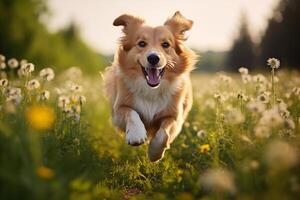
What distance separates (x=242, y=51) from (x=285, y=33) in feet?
65.5

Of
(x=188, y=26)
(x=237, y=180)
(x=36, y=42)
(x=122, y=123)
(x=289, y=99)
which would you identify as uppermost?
(x=36, y=42)

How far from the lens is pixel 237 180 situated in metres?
3.50

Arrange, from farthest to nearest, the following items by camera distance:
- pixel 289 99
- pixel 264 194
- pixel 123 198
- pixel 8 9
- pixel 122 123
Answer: pixel 8 9, pixel 289 99, pixel 122 123, pixel 123 198, pixel 264 194

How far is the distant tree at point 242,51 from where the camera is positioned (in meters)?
54.0

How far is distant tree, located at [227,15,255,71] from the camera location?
5397 cm

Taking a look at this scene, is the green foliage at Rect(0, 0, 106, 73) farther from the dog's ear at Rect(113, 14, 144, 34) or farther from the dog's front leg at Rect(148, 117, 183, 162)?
the dog's front leg at Rect(148, 117, 183, 162)

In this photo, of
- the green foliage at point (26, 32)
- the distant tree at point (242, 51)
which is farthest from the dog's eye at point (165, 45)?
the distant tree at point (242, 51)

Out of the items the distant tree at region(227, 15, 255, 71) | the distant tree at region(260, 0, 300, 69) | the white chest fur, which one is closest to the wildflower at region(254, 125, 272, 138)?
the white chest fur

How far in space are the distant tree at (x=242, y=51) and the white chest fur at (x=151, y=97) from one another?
153ft

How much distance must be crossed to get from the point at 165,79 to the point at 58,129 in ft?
5.77

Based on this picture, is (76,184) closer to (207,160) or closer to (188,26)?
(207,160)

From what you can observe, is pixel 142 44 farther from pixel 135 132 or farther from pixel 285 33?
pixel 285 33

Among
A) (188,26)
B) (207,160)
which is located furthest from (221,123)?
(188,26)

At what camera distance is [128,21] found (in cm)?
709
